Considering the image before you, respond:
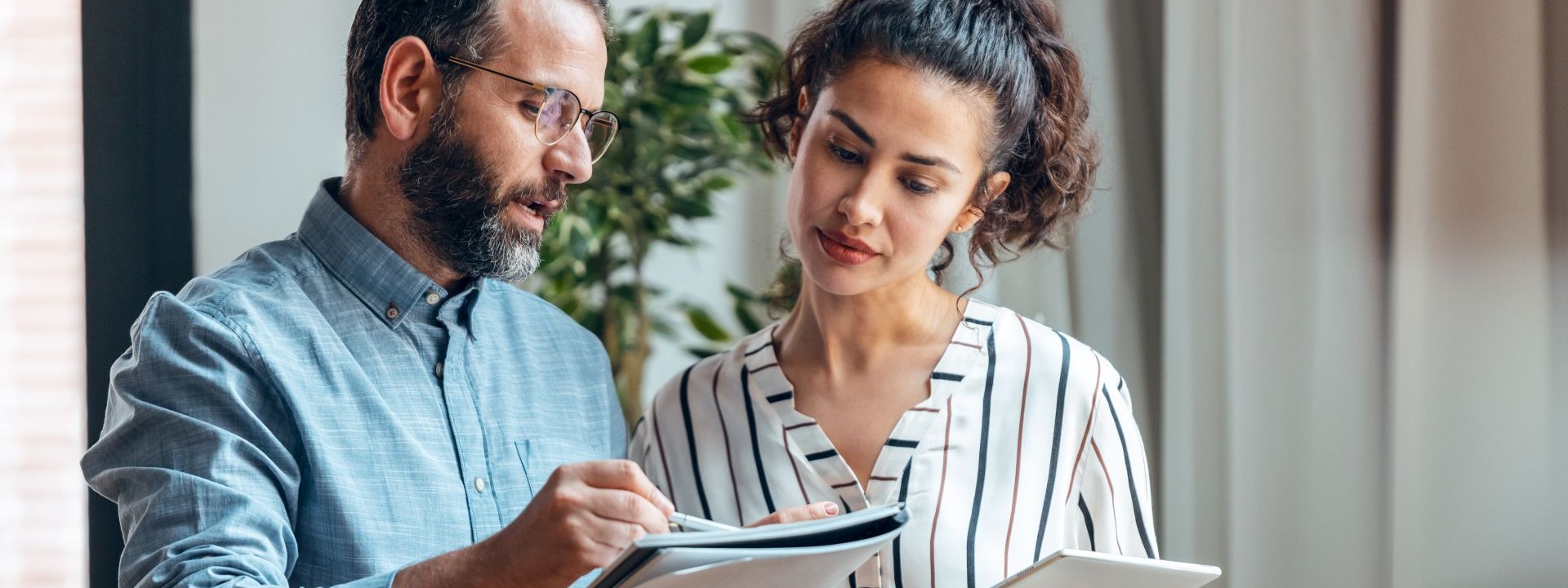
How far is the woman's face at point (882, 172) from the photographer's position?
1177 mm

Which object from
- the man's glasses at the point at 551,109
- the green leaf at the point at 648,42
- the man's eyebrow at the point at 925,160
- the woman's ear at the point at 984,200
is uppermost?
the green leaf at the point at 648,42

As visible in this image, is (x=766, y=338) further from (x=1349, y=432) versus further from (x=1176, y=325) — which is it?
(x=1349, y=432)

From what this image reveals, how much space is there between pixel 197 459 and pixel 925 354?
0.74 metres

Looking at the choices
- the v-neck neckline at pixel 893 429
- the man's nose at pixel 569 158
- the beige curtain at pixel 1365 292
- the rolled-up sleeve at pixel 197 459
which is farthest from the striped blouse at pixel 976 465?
the beige curtain at pixel 1365 292

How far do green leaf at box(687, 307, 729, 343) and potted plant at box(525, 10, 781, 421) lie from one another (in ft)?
0.35

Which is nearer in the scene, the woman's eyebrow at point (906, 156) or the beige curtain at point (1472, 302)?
the woman's eyebrow at point (906, 156)

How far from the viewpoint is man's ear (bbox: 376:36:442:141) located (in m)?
1.26

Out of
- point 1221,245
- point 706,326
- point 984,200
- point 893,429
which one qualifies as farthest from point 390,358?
point 1221,245

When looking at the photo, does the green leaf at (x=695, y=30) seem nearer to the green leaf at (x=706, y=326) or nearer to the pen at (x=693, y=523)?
the green leaf at (x=706, y=326)

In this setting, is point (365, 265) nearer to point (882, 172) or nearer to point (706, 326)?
point (882, 172)

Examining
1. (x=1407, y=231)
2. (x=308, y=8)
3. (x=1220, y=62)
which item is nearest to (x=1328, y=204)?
(x=1407, y=231)

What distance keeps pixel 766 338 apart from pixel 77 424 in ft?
5.38

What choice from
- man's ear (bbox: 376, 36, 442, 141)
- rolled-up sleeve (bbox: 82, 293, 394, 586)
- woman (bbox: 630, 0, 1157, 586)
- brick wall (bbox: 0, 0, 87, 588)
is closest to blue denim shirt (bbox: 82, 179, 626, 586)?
rolled-up sleeve (bbox: 82, 293, 394, 586)

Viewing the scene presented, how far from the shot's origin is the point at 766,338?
1.37 m
